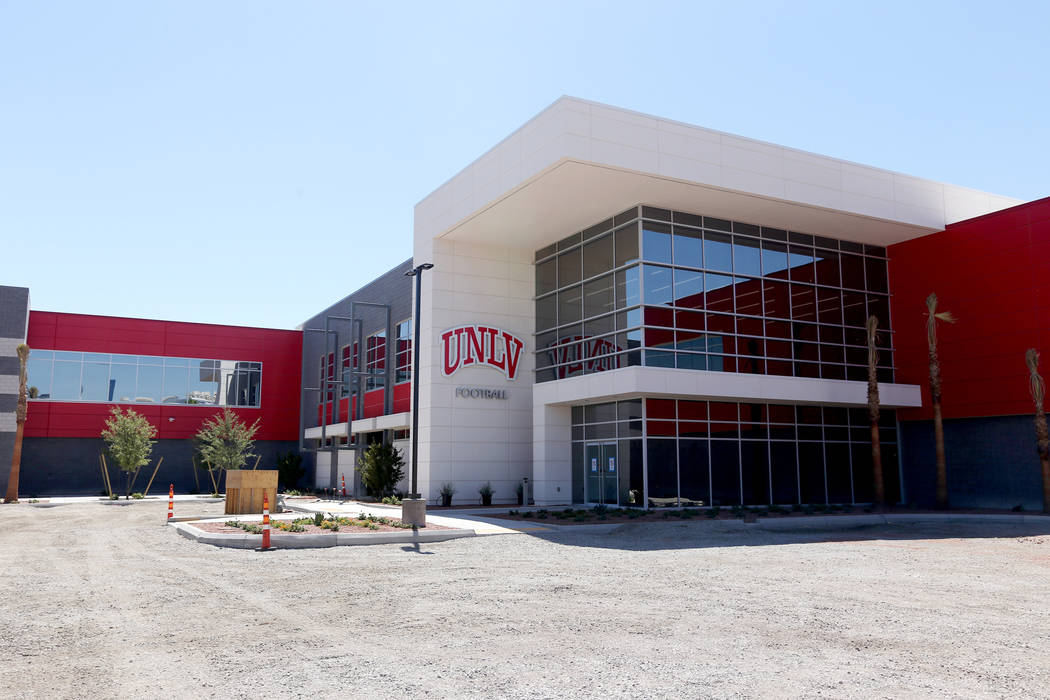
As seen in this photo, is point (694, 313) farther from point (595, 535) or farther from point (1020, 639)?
point (1020, 639)

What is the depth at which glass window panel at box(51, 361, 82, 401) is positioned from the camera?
1852 inches

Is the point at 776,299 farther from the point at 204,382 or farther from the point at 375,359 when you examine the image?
the point at 204,382

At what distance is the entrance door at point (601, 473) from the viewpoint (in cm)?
2908

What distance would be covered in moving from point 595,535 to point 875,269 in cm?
2002

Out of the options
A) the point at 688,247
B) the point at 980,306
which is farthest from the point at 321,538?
the point at 980,306

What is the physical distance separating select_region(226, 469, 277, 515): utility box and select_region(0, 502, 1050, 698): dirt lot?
8.49m

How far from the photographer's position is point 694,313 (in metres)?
29.0

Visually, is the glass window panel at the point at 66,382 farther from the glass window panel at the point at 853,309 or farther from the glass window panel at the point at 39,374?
the glass window panel at the point at 853,309

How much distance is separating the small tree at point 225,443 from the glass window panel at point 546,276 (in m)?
20.3

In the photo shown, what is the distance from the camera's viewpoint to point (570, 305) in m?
32.2

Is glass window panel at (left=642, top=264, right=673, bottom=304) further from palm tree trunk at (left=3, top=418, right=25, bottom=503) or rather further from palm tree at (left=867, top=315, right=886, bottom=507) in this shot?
palm tree trunk at (left=3, top=418, right=25, bottom=503)

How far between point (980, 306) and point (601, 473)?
1516 cm

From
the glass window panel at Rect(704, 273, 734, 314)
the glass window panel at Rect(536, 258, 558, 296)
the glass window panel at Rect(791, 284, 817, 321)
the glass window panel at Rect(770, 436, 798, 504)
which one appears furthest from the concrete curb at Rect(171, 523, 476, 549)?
the glass window panel at Rect(791, 284, 817, 321)

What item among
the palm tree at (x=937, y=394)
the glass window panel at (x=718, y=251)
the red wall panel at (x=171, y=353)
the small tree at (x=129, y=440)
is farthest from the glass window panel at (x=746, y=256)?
the red wall panel at (x=171, y=353)
